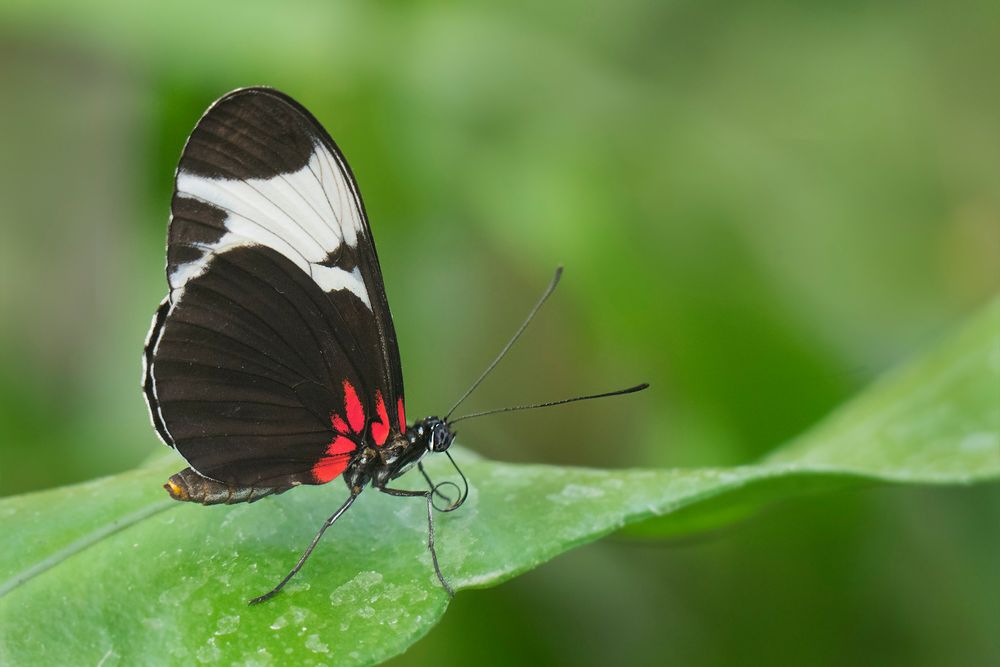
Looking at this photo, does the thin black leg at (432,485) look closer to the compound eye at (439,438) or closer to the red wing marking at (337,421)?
the compound eye at (439,438)

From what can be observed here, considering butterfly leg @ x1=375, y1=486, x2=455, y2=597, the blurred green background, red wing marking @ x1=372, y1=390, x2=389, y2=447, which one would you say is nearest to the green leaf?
butterfly leg @ x1=375, y1=486, x2=455, y2=597

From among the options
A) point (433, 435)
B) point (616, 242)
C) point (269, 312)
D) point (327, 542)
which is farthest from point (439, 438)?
point (616, 242)

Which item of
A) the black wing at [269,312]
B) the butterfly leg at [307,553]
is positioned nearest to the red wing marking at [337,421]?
the black wing at [269,312]

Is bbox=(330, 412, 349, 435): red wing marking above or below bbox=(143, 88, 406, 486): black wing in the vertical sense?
below

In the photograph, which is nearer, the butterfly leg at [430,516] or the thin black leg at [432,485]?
the butterfly leg at [430,516]

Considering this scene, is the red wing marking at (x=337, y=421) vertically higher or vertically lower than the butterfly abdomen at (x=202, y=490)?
higher

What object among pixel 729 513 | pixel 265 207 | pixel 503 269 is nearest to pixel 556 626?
pixel 729 513

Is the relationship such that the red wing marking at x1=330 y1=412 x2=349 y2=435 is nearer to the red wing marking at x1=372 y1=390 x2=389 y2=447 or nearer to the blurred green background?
the red wing marking at x1=372 y1=390 x2=389 y2=447

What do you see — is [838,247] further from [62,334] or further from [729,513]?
[62,334]
